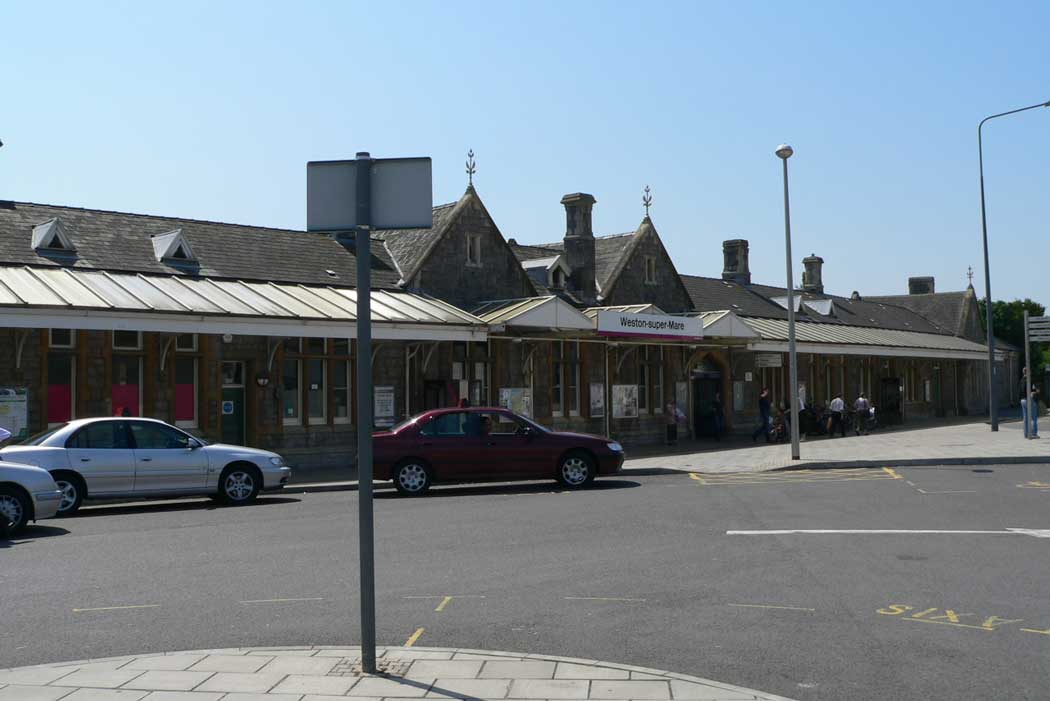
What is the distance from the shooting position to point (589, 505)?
1605cm

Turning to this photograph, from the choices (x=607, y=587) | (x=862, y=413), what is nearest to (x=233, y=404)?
(x=607, y=587)

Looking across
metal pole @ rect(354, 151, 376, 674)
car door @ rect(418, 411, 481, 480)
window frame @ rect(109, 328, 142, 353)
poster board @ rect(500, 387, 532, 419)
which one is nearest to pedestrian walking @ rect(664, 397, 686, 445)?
poster board @ rect(500, 387, 532, 419)

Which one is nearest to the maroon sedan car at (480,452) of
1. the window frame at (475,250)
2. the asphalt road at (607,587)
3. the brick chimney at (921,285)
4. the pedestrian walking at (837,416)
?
the asphalt road at (607,587)

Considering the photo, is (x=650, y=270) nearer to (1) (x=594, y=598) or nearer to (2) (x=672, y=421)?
(2) (x=672, y=421)

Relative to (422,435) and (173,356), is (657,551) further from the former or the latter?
(173,356)

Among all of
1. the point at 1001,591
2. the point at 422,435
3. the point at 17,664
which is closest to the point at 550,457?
the point at 422,435

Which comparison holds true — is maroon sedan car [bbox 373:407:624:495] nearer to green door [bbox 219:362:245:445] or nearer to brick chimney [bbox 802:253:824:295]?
green door [bbox 219:362:245:445]

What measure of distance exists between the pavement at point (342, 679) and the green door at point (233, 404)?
58.0 ft

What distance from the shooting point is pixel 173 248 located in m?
25.0

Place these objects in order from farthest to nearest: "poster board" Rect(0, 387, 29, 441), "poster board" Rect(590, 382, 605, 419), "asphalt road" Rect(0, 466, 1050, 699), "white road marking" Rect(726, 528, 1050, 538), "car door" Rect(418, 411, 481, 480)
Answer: "poster board" Rect(590, 382, 605, 419) < "poster board" Rect(0, 387, 29, 441) < "car door" Rect(418, 411, 481, 480) < "white road marking" Rect(726, 528, 1050, 538) < "asphalt road" Rect(0, 466, 1050, 699)

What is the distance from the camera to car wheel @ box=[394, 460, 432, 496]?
18484 mm

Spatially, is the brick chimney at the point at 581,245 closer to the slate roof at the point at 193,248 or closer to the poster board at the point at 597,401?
the poster board at the point at 597,401

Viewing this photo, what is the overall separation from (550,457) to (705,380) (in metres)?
19.1

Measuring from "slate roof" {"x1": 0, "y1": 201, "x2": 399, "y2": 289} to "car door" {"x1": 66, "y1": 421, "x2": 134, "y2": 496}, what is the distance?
7916 millimetres
